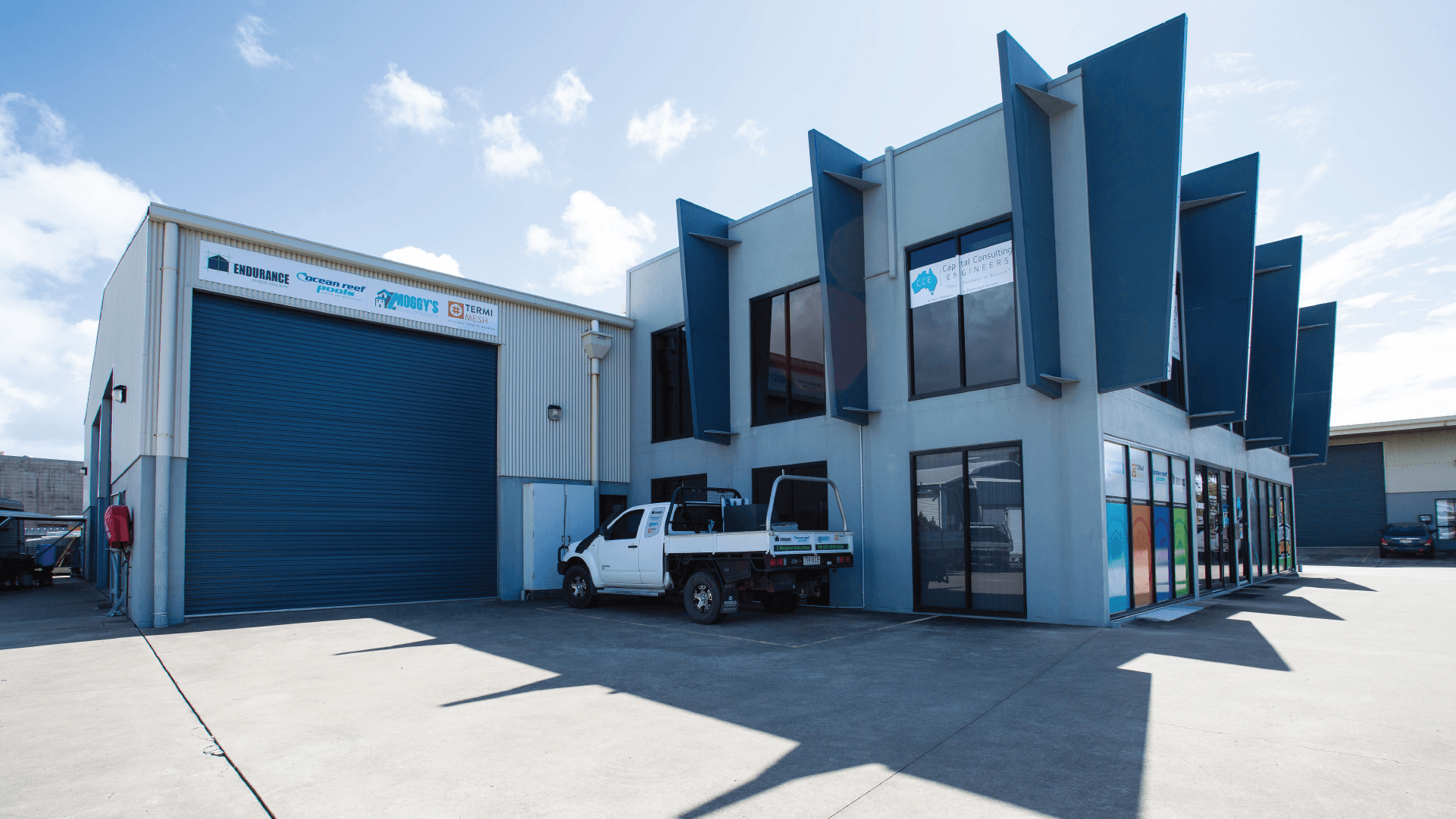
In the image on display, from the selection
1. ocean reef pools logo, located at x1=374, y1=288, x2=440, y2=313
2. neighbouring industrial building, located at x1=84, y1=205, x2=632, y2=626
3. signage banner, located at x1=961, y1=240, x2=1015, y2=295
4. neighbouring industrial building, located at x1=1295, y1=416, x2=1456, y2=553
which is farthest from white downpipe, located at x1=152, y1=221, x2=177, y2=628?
neighbouring industrial building, located at x1=1295, y1=416, x2=1456, y2=553

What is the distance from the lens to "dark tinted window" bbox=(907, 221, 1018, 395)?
1101 centimetres

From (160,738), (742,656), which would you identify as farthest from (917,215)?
(160,738)

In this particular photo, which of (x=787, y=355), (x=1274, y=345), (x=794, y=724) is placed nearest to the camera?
(x=794, y=724)

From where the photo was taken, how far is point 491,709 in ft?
19.2

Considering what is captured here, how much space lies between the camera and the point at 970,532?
11070mm

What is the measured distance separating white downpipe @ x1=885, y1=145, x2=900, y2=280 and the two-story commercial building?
39 mm

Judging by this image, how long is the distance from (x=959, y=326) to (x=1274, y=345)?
35.9ft

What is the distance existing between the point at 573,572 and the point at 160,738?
27.2ft

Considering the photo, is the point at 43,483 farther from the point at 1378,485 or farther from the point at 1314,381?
the point at 1378,485

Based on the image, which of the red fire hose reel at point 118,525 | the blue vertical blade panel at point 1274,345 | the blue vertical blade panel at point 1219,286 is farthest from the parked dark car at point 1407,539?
the red fire hose reel at point 118,525

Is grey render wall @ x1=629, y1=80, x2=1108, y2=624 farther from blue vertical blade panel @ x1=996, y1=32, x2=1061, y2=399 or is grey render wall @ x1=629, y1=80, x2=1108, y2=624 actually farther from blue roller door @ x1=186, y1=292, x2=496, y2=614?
blue roller door @ x1=186, y1=292, x2=496, y2=614

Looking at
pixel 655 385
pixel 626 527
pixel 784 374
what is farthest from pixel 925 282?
pixel 655 385

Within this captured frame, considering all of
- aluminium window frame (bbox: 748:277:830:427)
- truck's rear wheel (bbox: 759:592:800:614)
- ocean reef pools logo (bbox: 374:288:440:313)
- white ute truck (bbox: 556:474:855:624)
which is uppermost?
ocean reef pools logo (bbox: 374:288:440:313)

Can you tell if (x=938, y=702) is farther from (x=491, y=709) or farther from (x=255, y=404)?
(x=255, y=404)
